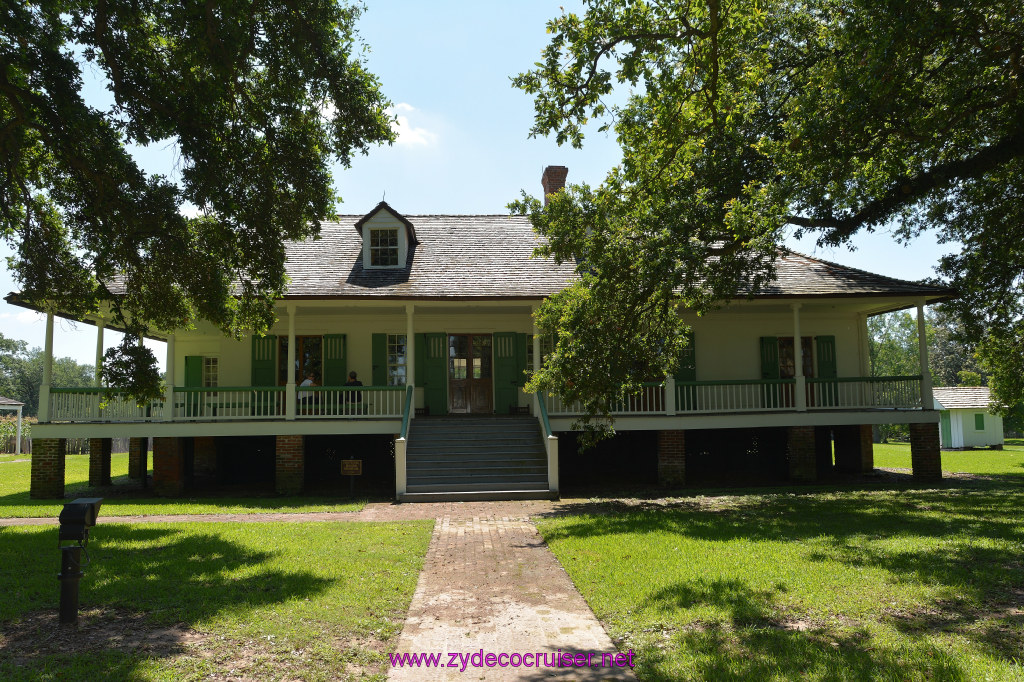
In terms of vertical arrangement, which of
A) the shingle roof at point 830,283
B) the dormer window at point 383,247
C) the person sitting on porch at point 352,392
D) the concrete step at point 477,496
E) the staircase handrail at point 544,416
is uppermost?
the dormer window at point 383,247

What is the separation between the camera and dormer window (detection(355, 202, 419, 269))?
1905cm

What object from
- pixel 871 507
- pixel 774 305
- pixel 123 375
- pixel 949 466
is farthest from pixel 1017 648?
pixel 949 466

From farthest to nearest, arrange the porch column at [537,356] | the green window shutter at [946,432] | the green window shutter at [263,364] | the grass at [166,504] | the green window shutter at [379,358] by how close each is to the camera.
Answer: the green window shutter at [946,432] → the green window shutter at [379,358] → the green window shutter at [263,364] → the porch column at [537,356] → the grass at [166,504]

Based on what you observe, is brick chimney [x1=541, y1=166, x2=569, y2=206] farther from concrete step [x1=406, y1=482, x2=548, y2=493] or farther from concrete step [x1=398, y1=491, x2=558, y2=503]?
concrete step [x1=398, y1=491, x2=558, y2=503]

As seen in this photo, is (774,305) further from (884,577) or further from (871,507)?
(884,577)

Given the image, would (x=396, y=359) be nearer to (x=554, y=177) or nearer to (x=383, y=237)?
(x=383, y=237)

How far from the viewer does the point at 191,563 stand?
336 inches

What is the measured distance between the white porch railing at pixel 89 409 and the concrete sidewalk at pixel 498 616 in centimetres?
1055

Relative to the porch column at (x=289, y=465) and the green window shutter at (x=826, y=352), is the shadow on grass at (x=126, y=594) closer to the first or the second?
the porch column at (x=289, y=465)

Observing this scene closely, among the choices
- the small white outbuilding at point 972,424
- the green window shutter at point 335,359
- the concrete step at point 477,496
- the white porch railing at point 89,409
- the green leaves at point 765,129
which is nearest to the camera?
the green leaves at point 765,129

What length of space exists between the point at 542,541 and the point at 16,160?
9.92 m

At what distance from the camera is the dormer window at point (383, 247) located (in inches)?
754

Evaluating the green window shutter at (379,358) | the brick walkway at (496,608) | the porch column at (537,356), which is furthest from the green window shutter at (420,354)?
the brick walkway at (496,608)

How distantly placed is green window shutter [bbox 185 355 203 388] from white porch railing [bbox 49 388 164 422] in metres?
2.44
